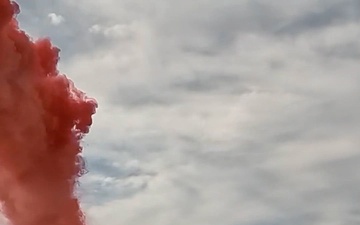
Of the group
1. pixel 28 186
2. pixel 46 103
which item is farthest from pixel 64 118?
pixel 28 186

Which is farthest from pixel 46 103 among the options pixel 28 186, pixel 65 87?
pixel 28 186

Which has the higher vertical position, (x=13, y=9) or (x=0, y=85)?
(x=13, y=9)

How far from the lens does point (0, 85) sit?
78375 mm

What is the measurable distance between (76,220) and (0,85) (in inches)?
613

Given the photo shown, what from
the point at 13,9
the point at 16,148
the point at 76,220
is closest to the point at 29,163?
the point at 16,148

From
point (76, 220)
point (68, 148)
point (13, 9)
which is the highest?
point (13, 9)

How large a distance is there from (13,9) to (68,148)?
603 inches

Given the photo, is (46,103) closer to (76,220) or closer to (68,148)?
(68,148)

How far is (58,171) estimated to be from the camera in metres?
84.0

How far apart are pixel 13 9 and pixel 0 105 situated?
896 centimetres

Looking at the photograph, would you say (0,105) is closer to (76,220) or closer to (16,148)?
(16,148)

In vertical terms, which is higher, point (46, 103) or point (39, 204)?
point (46, 103)

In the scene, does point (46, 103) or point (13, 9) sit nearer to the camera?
point (13, 9)

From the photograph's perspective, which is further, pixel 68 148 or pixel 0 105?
pixel 68 148
